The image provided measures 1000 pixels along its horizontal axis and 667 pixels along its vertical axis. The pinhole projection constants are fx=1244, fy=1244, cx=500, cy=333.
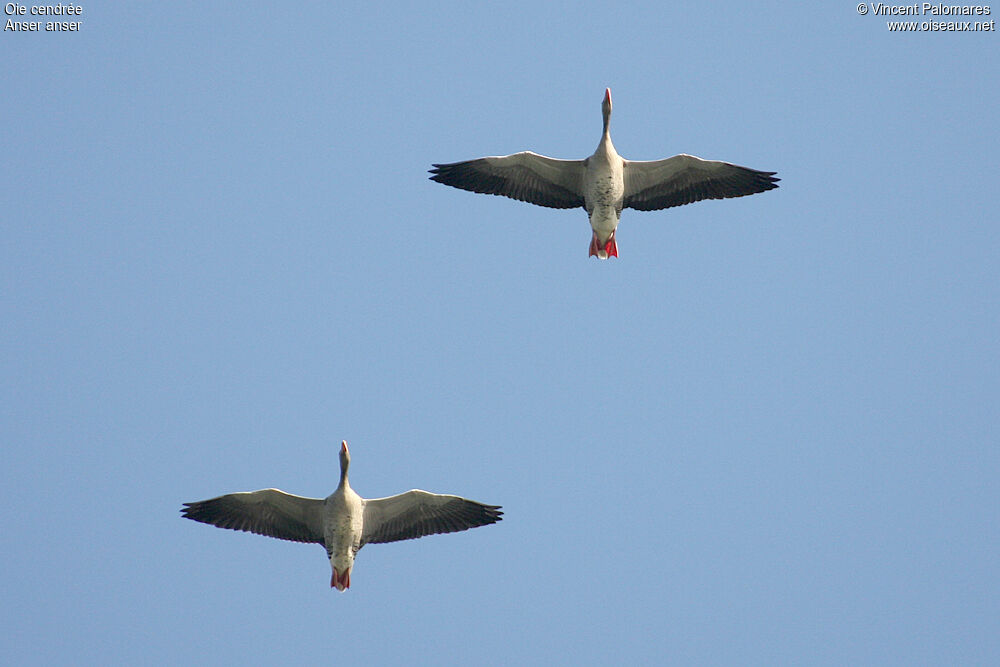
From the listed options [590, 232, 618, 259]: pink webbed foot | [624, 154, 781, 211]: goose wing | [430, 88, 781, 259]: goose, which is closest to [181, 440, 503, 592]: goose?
[590, 232, 618, 259]: pink webbed foot

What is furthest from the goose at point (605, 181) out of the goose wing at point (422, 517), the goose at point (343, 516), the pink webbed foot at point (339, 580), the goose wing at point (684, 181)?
the pink webbed foot at point (339, 580)

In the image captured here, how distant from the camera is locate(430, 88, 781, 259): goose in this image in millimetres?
20219

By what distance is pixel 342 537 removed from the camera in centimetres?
1875

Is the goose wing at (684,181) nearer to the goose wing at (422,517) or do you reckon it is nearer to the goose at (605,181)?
the goose at (605,181)

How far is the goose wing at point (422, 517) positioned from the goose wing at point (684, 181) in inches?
226

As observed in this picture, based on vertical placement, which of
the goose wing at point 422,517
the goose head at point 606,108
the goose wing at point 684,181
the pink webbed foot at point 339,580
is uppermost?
the goose head at point 606,108

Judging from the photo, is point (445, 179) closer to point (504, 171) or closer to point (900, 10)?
point (504, 171)

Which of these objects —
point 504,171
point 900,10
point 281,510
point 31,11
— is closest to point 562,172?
point 504,171

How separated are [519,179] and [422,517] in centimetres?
591

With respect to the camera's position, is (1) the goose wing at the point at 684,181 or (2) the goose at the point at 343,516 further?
(1) the goose wing at the point at 684,181

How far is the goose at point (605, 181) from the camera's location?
20.2 metres

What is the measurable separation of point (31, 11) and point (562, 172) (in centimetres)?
1199

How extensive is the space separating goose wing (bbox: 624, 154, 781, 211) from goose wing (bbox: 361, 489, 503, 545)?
5739 millimetres

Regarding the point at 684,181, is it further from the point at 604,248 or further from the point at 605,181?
the point at 604,248
